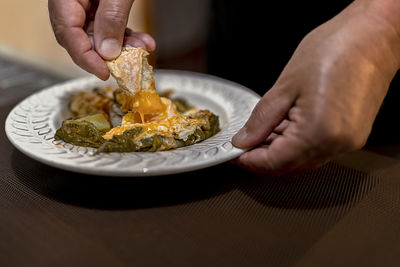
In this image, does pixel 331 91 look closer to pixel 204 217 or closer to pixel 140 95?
pixel 204 217

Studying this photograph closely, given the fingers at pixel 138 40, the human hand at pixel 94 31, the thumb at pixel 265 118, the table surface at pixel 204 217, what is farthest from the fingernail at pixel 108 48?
the thumb at pixel 265 118

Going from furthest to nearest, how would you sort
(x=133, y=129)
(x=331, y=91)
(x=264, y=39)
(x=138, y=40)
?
(x=264, y=39)
(x=138, y=40)
(x=133, y=129)
(x=331, y=91)

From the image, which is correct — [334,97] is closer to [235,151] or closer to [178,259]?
[235,151]

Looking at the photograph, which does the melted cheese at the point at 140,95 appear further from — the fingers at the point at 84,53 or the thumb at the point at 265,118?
the thumb at the point at 265,118

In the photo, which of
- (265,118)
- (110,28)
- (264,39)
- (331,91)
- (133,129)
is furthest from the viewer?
(264,39)

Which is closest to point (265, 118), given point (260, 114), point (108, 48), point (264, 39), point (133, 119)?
point (260, 114)

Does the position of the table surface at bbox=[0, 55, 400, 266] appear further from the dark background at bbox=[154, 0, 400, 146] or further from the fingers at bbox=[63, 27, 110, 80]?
the dark background at bbox=[154, 0, 400, 146]

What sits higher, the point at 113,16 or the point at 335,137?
the point at 113,16
